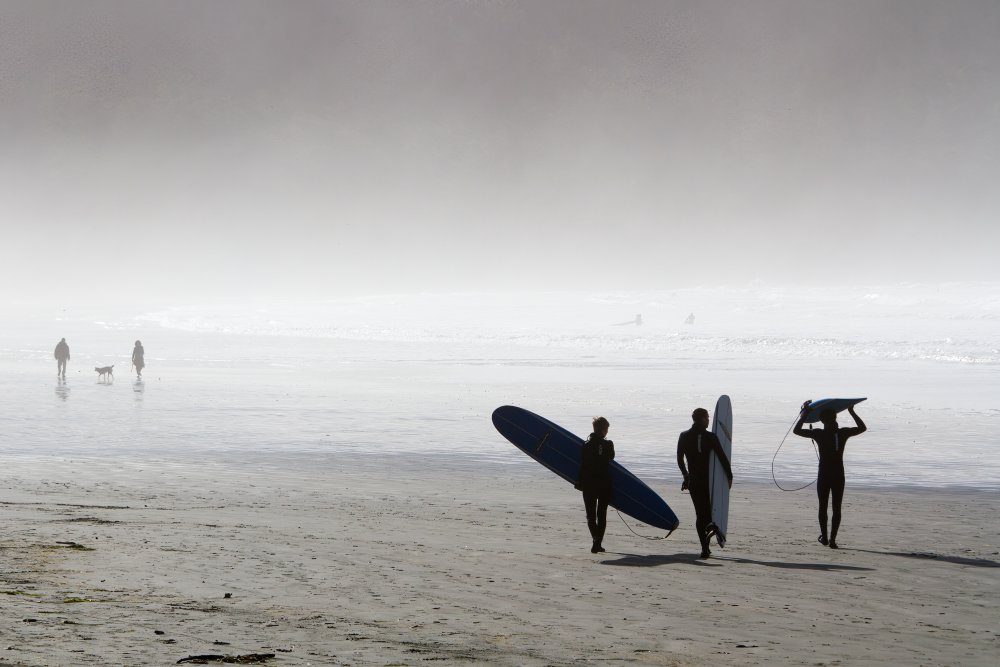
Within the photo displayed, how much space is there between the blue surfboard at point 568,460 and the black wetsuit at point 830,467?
1.50m

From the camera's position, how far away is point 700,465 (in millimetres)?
9562

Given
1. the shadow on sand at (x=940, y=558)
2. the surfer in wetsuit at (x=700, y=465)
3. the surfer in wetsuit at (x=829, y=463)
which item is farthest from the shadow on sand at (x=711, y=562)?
the surfer in wetsuit at (x=829, y=463)

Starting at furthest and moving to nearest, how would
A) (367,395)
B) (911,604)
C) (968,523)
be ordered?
1. (367,395)
2. (968,523)
3. (911,604)

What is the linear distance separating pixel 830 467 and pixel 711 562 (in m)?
1.99

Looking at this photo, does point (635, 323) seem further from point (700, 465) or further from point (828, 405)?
point (700, 465)

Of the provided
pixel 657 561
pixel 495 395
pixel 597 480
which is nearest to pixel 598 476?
pixel 597 480

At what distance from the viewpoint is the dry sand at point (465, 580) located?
229 inches

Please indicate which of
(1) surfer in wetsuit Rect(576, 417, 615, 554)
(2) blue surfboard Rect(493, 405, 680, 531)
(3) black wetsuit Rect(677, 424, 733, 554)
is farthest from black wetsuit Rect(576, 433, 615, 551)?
(3) black wetsuit Rect(677, 424, 733, 554)

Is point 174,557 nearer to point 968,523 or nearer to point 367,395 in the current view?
point 968,523

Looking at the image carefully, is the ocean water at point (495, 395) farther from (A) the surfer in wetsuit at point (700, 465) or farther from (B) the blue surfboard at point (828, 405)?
(A) the surfer in wetsuit at point (700, 465)

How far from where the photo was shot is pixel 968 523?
1084cm

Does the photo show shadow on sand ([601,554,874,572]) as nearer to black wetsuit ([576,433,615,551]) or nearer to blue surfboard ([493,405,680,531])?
black wetsuit ([576,433,615,551])

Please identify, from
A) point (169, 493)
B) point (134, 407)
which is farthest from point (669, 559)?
point (134, 407)

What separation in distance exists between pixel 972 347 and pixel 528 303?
7807cm
